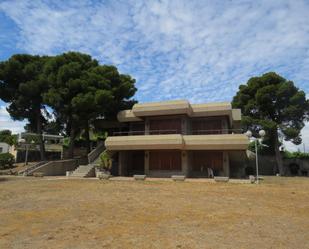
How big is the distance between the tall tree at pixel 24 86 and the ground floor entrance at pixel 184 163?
13.0 metres

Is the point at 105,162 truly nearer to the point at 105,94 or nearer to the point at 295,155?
the point at 105,94

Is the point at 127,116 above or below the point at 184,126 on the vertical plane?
above

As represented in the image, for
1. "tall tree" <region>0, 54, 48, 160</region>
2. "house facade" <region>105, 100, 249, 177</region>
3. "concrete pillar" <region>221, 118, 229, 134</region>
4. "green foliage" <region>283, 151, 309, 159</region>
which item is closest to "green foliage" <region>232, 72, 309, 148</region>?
"green foliage" <region>283, 151, 309, 159</region>

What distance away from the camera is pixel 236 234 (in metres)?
8.05

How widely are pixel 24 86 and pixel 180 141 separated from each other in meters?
19.6

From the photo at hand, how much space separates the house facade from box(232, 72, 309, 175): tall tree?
4786 millimetres

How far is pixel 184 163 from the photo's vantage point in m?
27.8

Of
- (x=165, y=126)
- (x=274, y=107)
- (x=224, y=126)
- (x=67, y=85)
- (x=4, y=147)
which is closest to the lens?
(x=224, y=126)

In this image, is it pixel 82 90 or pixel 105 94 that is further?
pixel 82 90

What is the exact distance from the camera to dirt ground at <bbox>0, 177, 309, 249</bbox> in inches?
292

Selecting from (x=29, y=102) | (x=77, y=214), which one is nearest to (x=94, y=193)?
(x=77, y=214)

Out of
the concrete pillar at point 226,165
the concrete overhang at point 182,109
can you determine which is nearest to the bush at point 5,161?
the concrete overhang at point 182,109

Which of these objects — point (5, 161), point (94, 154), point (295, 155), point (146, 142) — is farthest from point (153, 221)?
point (295, 155)

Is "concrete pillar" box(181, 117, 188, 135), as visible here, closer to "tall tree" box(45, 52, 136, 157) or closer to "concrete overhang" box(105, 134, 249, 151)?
"concrete overhang" box(105, 134, 249, 151)
